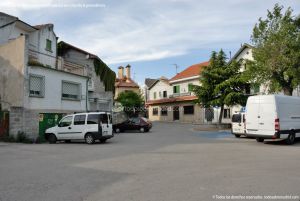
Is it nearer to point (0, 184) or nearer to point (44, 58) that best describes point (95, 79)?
point (44, 58)

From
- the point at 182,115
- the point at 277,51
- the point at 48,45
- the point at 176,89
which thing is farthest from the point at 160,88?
the point at 277,51

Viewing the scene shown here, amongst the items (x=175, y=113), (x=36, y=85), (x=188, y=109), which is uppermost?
(x=36, y=85)

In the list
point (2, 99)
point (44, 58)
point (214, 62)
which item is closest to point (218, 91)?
point (214, 62)

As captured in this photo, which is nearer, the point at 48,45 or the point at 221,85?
the point at 48,45

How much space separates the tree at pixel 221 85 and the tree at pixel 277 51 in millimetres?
4403

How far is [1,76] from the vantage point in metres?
21.5

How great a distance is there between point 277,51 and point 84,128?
56.3 feet

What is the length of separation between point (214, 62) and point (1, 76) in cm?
2163

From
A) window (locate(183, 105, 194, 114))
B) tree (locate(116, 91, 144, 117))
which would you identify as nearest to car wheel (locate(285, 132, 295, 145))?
window (locate(183, 105, 194, 114))

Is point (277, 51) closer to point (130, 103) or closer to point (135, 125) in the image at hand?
point (135, 125)

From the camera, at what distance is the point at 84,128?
18.2 meters

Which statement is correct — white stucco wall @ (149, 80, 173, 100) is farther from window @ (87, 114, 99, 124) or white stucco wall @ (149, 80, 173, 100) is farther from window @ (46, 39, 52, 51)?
window @ (87, 114, 99, 124)

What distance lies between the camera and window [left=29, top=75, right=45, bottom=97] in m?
21.0

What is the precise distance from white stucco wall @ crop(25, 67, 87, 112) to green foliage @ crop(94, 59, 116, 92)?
44.8ft
